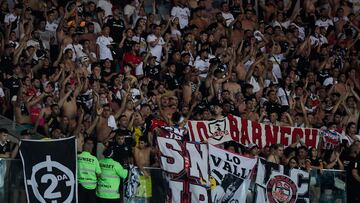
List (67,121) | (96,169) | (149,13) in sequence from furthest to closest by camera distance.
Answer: (149,13) → (67,121) → (96,169)

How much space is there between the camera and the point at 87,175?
17938 mm

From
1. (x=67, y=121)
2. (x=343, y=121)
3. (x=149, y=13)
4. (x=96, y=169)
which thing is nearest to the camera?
(x=96, y=169)

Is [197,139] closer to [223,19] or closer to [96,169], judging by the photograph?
[96,169]

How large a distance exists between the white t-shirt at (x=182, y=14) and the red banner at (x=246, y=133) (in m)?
4.98

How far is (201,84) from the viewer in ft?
73.9

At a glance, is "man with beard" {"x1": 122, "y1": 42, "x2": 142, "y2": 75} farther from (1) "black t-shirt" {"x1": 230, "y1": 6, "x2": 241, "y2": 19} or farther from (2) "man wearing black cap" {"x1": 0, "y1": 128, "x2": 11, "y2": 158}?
(2) "man wearing black cap" {"x1": 0, "y1": 128, "x2": 11, "y2": 158}

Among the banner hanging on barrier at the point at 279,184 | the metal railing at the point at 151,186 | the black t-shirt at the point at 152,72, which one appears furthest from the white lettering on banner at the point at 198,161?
the black t-shirt at the point at 152,72

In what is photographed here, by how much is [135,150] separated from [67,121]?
179 cm

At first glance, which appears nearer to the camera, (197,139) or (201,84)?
(197,139)

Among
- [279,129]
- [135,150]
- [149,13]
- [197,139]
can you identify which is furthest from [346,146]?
[149,13]

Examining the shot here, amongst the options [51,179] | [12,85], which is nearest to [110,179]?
[51,179]

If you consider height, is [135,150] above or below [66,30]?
below

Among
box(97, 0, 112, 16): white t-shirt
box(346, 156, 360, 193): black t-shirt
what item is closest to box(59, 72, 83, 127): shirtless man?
box(97, 0, 112, 16): white t-shirt

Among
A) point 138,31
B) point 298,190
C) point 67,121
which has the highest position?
point 138,31
